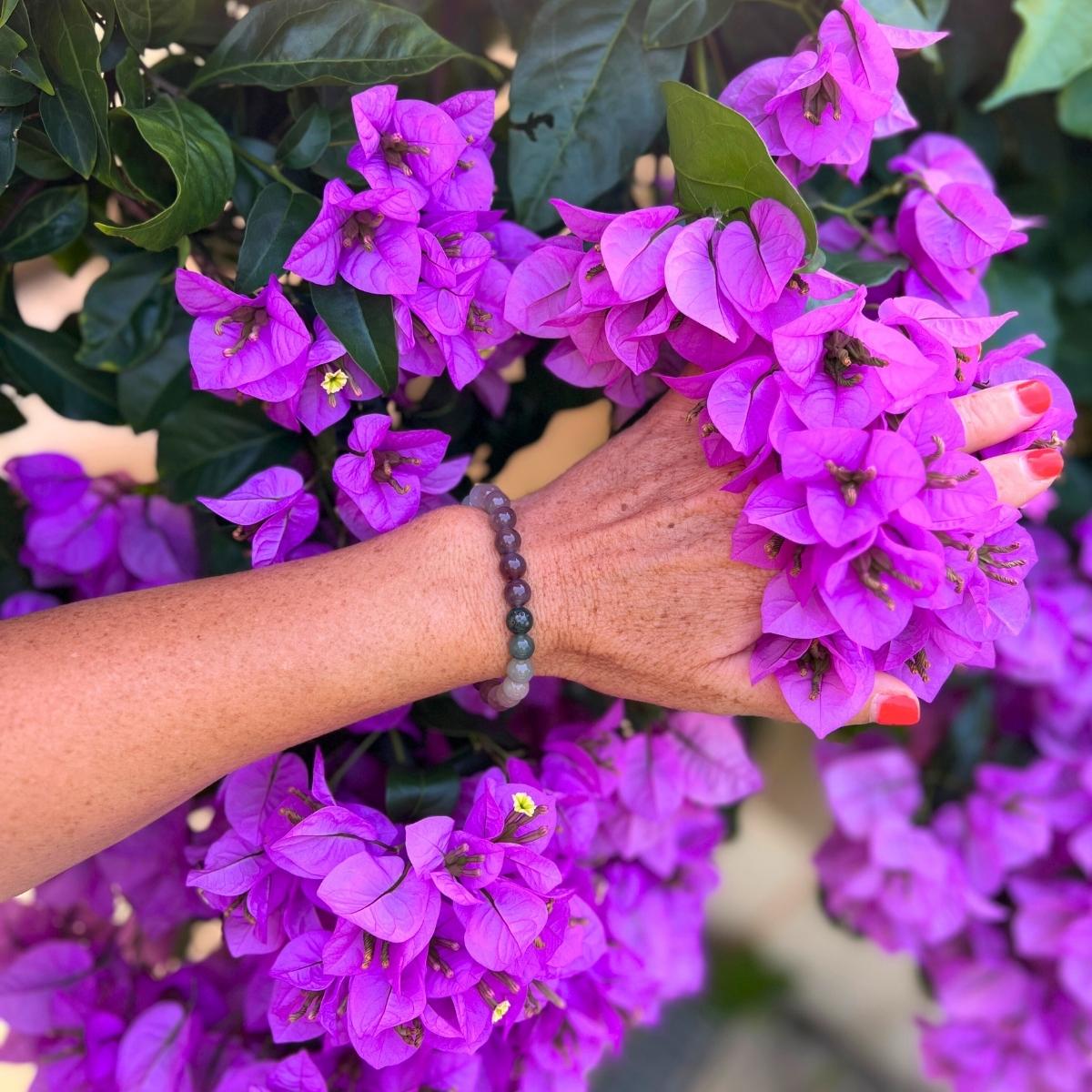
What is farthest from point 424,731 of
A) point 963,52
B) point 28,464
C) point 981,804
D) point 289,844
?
point 963,52

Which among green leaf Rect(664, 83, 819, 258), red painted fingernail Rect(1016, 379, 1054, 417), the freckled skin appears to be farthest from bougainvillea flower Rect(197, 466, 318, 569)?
red painted fingernail Rect(1016, 379, 1054, 417)

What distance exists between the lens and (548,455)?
3.66ft

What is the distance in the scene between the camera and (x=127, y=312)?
0.58m

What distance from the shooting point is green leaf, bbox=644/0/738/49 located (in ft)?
1.80

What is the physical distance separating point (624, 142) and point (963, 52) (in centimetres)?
34

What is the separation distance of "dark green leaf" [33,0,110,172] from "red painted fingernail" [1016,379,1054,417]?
1.40 ft

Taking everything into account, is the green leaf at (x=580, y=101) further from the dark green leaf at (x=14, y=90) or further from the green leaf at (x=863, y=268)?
the dark green leaf at (x=14, y=90)

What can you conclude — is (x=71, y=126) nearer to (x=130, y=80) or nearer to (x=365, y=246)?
(x=130, y=80)

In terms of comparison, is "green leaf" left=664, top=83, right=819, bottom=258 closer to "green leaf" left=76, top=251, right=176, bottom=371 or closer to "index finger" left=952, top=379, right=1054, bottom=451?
"index finger" left=952, top=379, right=1054, bottom=451

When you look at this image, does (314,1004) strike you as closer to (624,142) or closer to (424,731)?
(424,731)

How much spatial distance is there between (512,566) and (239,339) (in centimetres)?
17

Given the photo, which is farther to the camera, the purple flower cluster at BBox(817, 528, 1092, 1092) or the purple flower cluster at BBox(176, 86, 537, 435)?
the purple flower cluster at BBox(817, 528, 1092, 1092)

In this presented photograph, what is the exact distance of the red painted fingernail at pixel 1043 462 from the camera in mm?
471

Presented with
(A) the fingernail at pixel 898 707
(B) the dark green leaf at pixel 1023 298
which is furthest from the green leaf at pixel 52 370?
(B) the dark green leaf at pixel 1023 298
